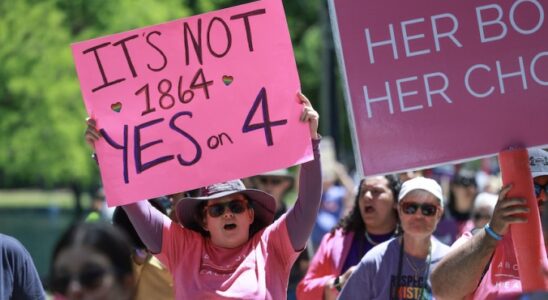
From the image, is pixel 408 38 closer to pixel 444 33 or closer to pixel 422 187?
pixel 444 33

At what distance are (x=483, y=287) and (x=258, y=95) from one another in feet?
4.45

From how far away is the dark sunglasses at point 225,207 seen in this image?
4.93 metres

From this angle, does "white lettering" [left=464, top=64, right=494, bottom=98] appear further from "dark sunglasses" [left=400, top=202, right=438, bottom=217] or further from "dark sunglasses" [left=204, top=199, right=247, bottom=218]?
"dark sunglasses" [left=400, top=202, right=438, bottom=217]

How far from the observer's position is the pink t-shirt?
4652mm

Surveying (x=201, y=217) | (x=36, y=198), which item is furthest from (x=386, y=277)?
(x=36, y=198)

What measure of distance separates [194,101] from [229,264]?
29.9 inches

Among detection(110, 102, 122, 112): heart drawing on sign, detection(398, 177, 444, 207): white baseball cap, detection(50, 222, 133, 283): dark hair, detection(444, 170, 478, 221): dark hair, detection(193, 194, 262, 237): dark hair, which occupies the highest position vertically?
detection(110, 102, 122, 112): heart drawing on sign

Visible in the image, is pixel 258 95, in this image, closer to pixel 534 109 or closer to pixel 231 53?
pixel 231 53

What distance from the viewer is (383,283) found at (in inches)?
210

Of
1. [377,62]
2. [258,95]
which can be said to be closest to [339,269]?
[258,95]

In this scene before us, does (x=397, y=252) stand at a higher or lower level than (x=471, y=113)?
lower

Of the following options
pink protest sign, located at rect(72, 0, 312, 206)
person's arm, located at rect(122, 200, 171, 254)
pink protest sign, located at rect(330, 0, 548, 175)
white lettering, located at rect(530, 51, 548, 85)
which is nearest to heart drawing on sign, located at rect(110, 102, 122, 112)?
pink protest sign, located at rect(72, 0, 312, 206)

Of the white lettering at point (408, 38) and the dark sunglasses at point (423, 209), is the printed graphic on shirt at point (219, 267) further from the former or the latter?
the white lettering at point (408, 38)

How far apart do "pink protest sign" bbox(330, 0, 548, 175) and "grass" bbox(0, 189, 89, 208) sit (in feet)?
113
